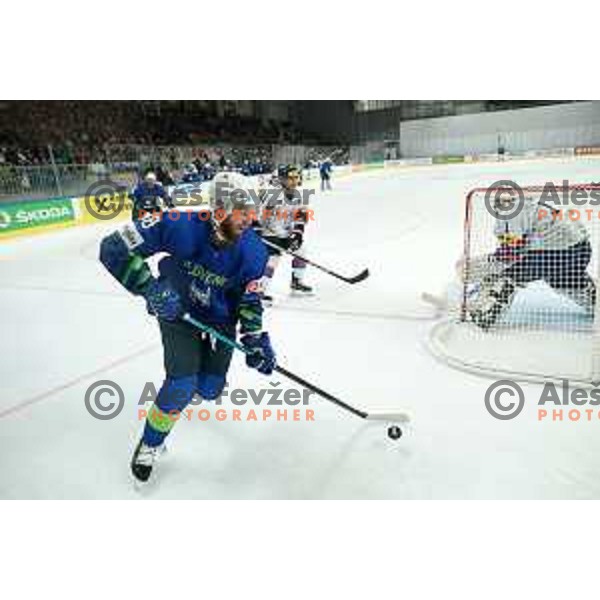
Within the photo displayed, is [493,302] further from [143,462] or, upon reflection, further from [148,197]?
[148,197]

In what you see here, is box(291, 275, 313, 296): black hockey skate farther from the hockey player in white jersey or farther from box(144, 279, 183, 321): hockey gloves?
box(144, 279, 183, 321): hockey gloves

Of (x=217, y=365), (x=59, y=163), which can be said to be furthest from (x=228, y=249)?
(x=59, y=163)

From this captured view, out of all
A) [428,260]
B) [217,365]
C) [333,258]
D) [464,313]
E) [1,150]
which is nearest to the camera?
[217,365]

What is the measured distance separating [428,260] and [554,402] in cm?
284

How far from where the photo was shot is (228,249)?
5.85 ft

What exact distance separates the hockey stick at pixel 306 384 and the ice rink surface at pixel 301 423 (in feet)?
0.24

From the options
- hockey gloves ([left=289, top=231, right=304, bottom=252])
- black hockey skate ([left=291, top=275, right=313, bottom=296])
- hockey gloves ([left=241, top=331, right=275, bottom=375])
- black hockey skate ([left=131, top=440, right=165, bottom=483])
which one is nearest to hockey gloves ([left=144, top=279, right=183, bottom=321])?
hockey gloves ([left=241, top=331, right=275, bottom=375])

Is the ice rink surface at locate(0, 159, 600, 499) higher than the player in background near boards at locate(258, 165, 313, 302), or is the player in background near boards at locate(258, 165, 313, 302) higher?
the player in background near boards at locate(258, 165, 313, 302)

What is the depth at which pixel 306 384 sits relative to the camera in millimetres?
2111

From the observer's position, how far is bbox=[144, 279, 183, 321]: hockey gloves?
1715mm

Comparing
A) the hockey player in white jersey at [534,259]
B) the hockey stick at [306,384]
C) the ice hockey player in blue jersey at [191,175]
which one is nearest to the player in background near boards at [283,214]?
the hockey player in white jersey at [534,259]

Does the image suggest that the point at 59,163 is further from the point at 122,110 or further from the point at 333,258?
the point at 122,110

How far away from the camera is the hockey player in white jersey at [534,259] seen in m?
2.90

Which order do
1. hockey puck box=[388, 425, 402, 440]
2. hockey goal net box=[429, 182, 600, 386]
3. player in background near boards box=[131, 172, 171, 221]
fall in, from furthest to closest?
player in background near boards box=[131, 172, 171, 221]
hockey goal net box=[429, 182, 600, 386]
hockey puck box=[388, 425, 402, 440]
